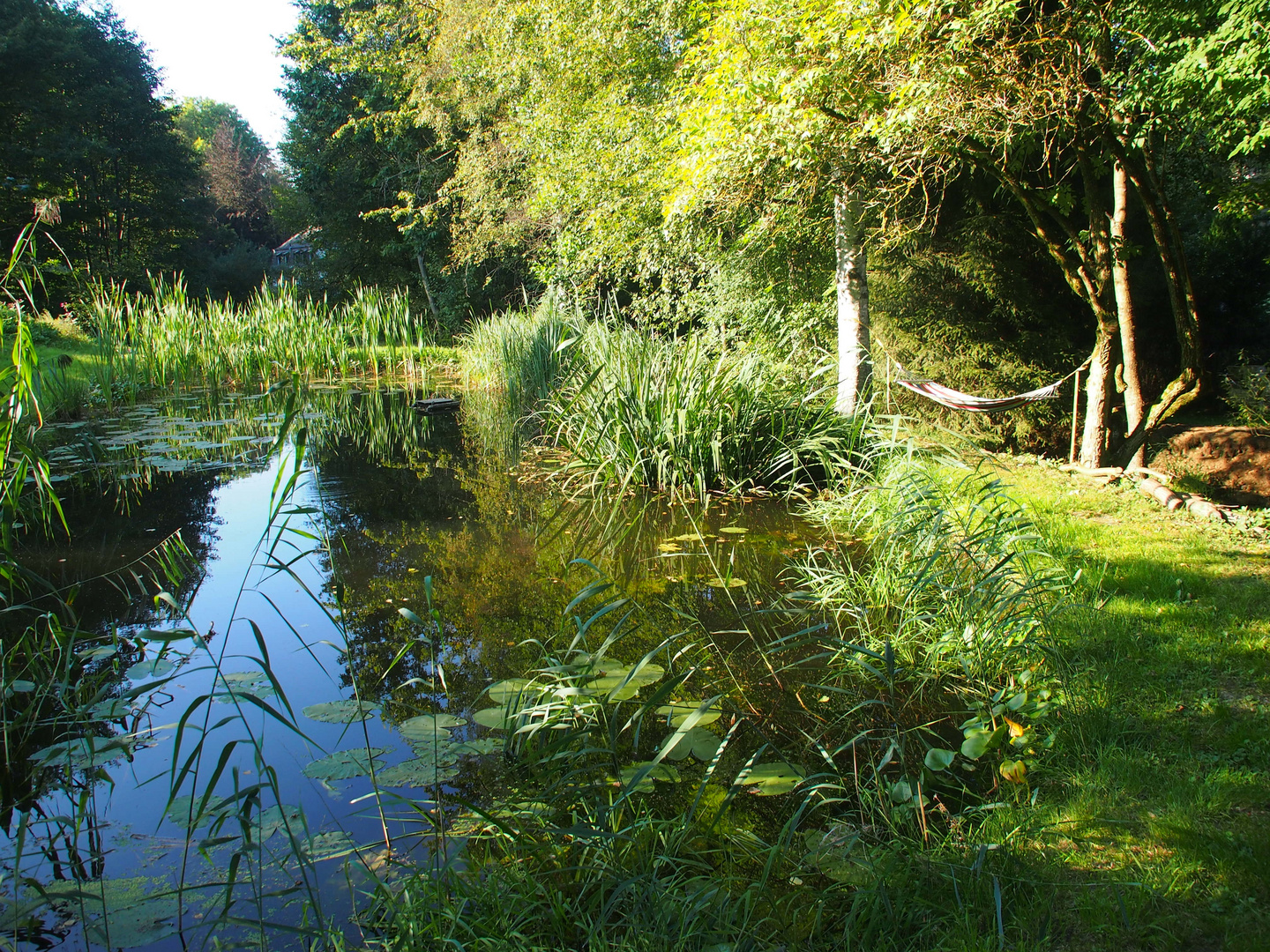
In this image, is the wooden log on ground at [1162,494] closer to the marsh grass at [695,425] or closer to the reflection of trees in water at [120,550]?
the marsh grass at [695,425]

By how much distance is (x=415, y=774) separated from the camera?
231 cm

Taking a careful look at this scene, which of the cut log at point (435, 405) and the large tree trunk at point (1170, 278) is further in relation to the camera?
the cut log at point (435, 405)

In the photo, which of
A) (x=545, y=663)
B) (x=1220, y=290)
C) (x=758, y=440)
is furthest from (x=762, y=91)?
(x=1220, y=290)

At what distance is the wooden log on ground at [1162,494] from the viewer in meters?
4.63

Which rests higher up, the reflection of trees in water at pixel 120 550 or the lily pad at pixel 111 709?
the reflection of trees in water at pixel 120 550

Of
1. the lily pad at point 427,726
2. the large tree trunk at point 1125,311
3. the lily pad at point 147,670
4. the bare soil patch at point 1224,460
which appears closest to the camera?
the lily pad at point 427,726

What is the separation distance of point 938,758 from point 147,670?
9.17 ft

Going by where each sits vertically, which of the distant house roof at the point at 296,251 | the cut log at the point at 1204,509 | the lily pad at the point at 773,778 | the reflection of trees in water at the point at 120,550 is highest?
the distant house roof at the point at 296,251

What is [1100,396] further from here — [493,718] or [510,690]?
[493,718]

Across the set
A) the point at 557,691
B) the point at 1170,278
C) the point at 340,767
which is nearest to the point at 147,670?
the point at 340,767

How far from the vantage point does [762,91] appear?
545 centimetres

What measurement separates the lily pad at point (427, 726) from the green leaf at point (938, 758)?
1.46m

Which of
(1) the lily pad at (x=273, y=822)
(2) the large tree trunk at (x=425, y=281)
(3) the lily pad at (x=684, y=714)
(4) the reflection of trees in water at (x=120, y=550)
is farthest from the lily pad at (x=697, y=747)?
(2) the large tree trunk at (x=425, y=281)

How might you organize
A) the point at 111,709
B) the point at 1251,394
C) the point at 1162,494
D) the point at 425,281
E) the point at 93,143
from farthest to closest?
the point at 93,143 < the point at 425,281 < the point at 1251,394 < the point at 1162,494 < the point at 111,709
